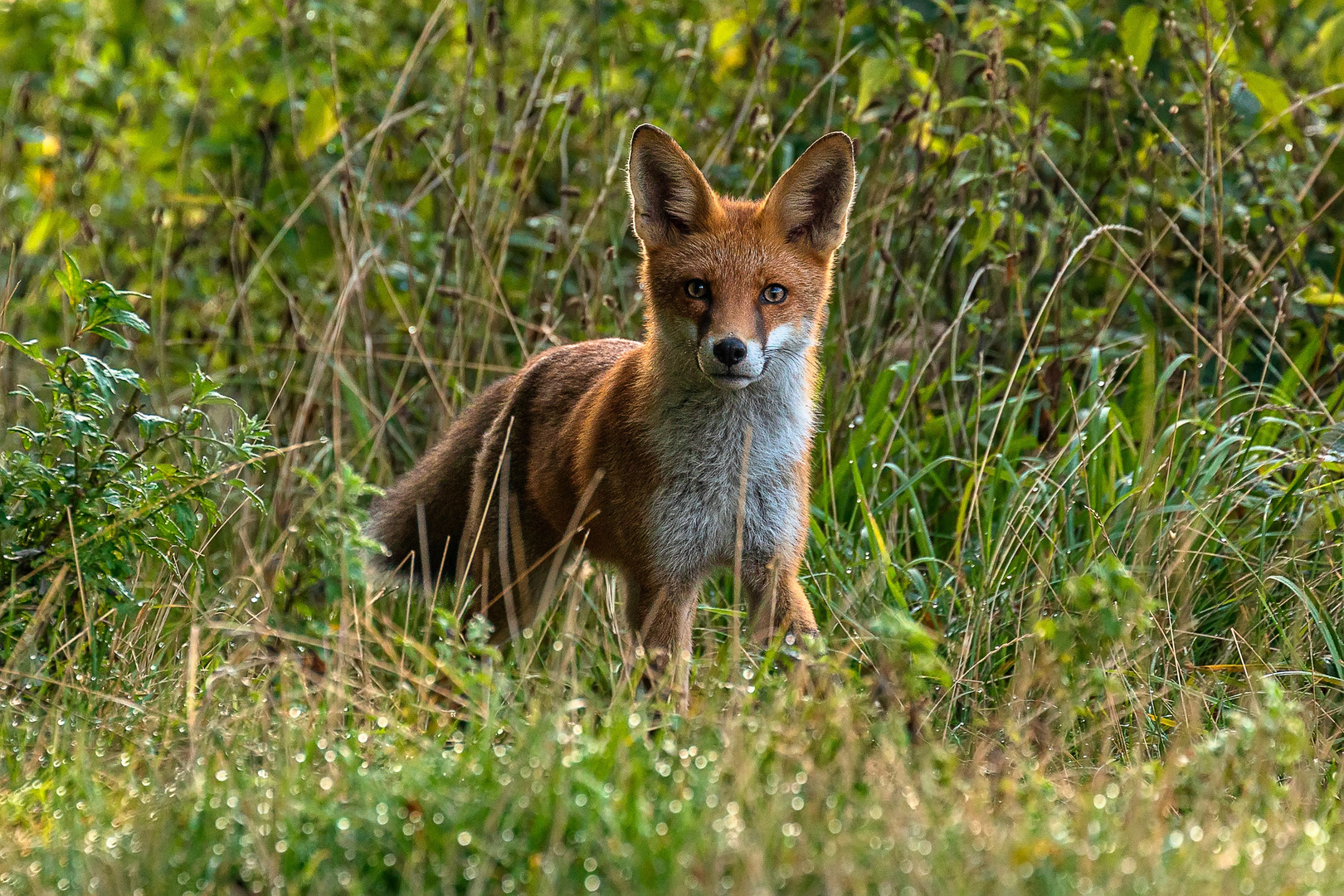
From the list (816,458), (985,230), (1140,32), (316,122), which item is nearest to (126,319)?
(316,122)

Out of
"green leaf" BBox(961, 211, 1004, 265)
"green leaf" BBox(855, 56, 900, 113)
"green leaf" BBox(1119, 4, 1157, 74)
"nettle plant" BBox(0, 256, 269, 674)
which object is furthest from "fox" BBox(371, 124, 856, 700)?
"green leaf" BBox(1119, 4, 1157, 74)

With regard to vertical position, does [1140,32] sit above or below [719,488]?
above

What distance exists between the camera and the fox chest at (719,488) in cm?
432

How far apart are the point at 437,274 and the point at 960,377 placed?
2.34m

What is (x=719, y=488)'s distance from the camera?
4383mm

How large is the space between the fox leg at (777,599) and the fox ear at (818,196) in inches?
41.6

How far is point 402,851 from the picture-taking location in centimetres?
268

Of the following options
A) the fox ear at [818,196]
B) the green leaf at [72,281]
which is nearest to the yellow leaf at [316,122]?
the green leaf at [72,281]

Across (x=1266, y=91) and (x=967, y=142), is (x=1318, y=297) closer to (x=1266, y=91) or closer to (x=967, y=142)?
(x=1266, y=91)

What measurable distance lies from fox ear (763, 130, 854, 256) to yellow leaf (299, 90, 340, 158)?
2.78m

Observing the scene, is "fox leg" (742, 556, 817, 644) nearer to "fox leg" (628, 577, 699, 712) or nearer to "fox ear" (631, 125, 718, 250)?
"fox leg" (628, 577, 699, 712)

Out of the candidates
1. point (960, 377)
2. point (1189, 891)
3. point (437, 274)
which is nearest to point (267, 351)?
point (437, 274)

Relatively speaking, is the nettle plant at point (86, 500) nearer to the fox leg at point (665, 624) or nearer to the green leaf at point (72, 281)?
the green leaf at point (72, 281)

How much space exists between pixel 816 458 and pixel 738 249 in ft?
5.20
